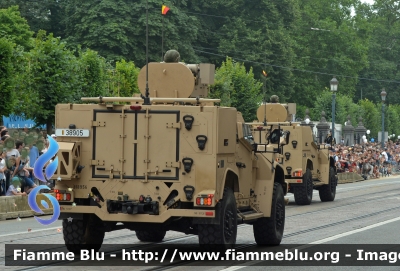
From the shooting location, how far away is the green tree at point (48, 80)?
36.3 meters

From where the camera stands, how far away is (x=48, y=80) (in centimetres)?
3681

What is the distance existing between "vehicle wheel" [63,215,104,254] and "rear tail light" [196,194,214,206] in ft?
5.74

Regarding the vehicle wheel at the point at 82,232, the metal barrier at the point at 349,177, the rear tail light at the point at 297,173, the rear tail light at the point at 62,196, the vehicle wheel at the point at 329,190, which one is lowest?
the metal barrier at the point at 349,177

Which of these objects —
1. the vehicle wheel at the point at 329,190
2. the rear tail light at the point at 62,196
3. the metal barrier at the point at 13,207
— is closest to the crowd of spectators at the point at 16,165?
the metal barrier at the point at 13,207

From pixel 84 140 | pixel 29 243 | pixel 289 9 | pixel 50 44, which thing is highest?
pixel 289 9

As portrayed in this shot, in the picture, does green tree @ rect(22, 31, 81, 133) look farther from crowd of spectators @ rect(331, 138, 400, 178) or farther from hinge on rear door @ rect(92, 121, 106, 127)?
hinge on rear door @ rect(92, 121, 106, 127)

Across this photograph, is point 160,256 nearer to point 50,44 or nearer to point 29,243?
point 29,243

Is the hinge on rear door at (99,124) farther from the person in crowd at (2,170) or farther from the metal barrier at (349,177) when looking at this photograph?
the metal barrier at (349,177)

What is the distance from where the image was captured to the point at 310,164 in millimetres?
30344

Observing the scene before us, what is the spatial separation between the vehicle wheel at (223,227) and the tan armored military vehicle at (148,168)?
0.5 inches

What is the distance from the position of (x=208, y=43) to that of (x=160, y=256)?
62.7 metres

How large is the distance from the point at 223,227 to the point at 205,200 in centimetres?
55

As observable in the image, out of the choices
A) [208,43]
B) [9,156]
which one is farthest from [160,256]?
[208,43]

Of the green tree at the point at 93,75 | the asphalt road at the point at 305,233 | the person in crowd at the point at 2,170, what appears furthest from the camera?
the green tree at the point at 93,75
